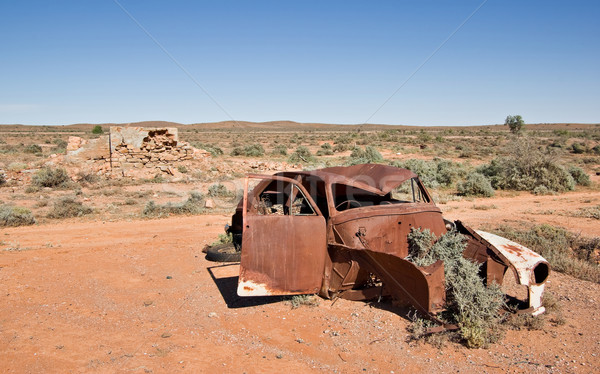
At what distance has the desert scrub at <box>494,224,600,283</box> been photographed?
614cm

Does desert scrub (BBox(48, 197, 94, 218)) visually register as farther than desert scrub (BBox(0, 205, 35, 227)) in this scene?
Yes

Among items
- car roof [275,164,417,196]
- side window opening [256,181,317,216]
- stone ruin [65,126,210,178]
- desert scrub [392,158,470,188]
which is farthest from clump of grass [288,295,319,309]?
stone ruin [65,126,210,178]

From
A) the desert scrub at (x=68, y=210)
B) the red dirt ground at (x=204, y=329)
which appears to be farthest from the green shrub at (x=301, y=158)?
the red dirt ground at (x=204, y=329)

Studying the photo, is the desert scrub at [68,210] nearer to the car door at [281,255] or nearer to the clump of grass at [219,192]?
the clump of grass at [219,192]

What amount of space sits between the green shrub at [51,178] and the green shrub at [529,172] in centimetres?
1645

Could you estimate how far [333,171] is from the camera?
6102 mm

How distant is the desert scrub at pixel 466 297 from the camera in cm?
412

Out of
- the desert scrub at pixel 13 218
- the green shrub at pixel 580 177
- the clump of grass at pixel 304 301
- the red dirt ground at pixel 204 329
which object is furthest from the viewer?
the green shrub at pixel 580 177

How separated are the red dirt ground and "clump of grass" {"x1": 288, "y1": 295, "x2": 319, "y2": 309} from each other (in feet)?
0.26

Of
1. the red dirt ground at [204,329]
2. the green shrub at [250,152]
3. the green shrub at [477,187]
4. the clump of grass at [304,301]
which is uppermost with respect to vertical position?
the green shrub at [250,152]

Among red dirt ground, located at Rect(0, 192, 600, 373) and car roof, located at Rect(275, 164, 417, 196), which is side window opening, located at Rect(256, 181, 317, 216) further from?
red dirt ground, located at Rect(0, 192, 600, 373)

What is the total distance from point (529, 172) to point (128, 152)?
1634cm

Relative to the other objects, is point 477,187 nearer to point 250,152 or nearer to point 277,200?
point 277,200

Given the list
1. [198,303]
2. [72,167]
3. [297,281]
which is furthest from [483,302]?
[72,167]
